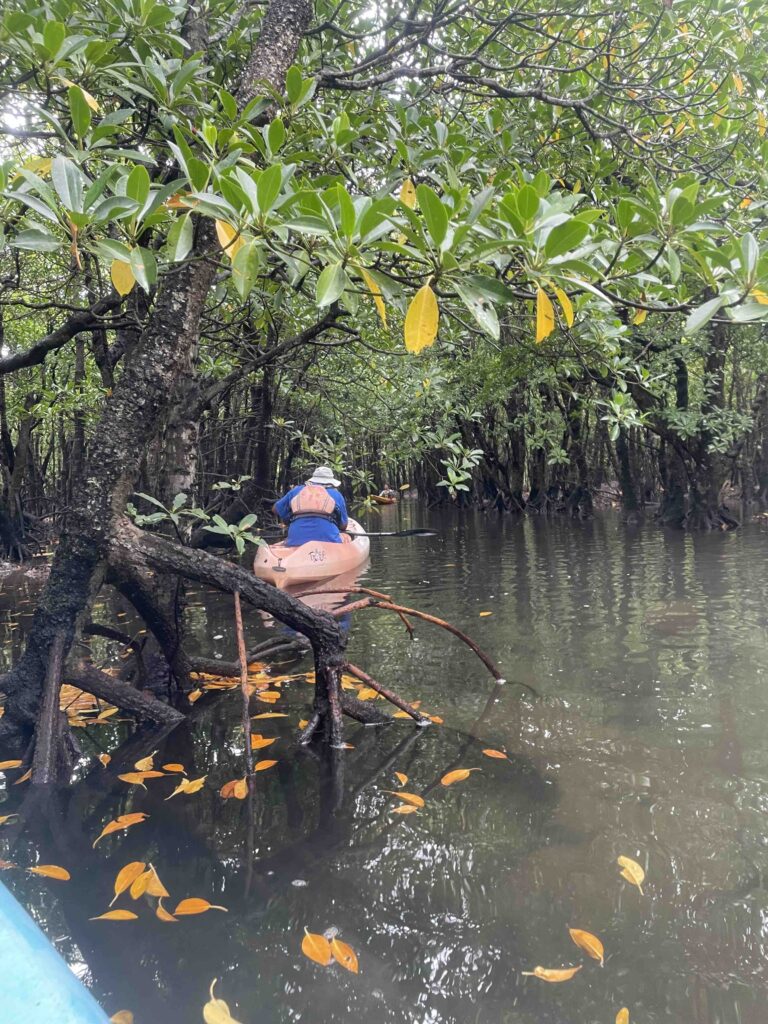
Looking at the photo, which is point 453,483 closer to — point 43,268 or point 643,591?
point 643,591

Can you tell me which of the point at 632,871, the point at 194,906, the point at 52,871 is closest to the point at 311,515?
the point at 52,871

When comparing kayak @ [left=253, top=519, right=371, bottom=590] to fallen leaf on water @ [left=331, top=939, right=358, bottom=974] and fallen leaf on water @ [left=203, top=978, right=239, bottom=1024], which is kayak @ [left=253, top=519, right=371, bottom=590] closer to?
fallen leaf on water @ [left=331, top=939, right=358, bottom=974]

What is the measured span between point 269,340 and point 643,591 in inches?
212

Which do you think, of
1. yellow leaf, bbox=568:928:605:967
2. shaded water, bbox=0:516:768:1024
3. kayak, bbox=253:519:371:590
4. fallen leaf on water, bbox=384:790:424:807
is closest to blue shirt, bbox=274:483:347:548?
kayak, bbox=253:519:371:590

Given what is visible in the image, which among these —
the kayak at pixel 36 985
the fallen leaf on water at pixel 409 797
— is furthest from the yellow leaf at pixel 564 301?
the fallen leaf on water at pixel 409 797

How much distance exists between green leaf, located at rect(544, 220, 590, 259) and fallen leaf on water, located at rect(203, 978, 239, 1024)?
2320mm

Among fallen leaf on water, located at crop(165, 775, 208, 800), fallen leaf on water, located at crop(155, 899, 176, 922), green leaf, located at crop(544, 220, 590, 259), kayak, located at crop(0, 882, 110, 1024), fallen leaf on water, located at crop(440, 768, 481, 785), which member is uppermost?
green leaf, located at crop(544, 220, 590, 259)

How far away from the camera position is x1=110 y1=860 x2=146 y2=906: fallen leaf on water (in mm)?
2367

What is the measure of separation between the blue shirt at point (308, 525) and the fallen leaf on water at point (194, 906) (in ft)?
23.7

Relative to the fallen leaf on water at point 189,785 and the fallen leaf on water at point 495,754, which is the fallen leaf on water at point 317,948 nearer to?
the fallen leaf on water at point 189,785

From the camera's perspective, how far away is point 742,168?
4.27m

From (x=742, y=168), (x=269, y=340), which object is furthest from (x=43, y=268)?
(x=742, y=168)

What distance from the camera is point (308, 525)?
9.48 m

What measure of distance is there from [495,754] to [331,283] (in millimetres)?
2753
